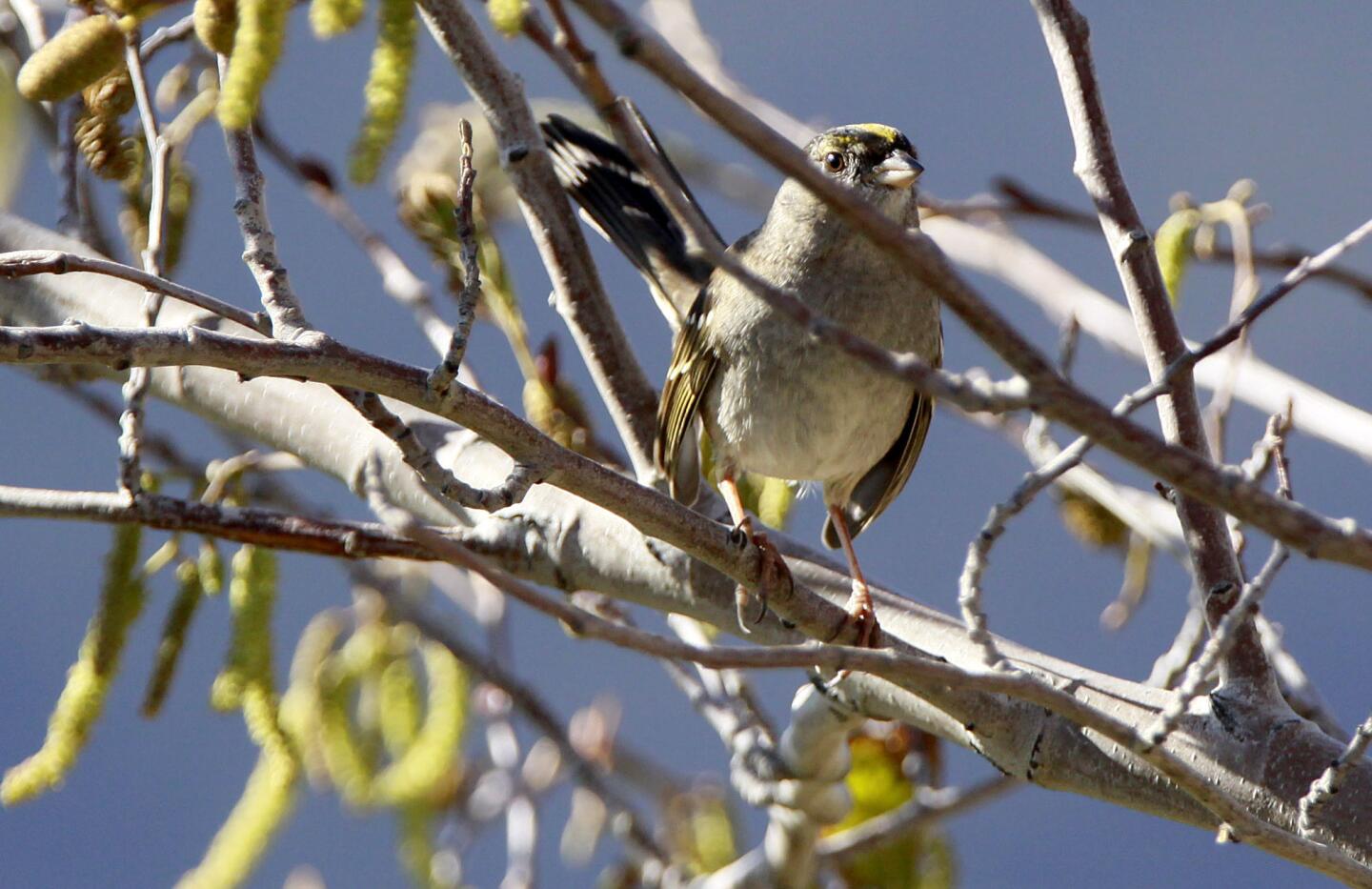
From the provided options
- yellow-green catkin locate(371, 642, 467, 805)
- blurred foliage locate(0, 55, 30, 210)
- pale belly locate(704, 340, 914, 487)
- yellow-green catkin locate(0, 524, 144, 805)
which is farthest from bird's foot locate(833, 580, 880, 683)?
blurred foliage locate(0, 55, 30, 210)

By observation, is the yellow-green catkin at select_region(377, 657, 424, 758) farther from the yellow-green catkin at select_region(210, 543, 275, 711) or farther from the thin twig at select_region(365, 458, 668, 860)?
the yellow-green catkin at select_region(210, 543, 275, 711)

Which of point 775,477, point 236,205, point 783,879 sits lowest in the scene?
point 783,879

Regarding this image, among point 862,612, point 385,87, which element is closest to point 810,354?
point 862,612

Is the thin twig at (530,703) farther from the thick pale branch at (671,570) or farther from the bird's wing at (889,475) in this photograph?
the bird's wing at (889,475)

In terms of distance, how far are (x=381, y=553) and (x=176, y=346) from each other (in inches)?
24.1

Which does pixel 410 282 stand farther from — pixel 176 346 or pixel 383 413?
pixel 176 346

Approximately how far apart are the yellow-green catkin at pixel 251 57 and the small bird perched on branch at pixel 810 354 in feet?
5.46

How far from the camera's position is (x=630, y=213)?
164 inches

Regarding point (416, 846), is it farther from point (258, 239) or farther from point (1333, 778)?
point (1333, 778)

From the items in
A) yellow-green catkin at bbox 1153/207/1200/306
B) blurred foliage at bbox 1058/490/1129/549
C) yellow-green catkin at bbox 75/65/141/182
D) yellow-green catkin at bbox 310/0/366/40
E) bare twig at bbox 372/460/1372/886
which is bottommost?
bare twig at bbox 372/460/1372/886

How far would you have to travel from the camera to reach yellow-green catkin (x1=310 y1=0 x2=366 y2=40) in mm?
1928

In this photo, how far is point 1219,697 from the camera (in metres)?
2.40

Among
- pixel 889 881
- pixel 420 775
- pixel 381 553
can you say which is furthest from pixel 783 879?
pixel 381 553

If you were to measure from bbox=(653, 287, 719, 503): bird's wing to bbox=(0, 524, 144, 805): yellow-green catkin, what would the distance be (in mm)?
1373
